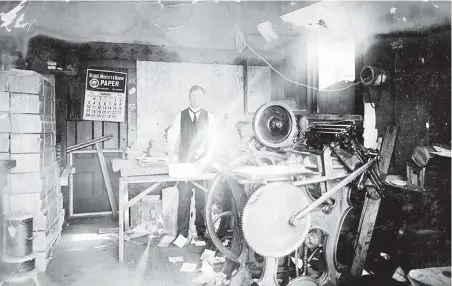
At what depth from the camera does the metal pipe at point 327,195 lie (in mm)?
3381

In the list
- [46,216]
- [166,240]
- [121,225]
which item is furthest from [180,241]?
[46,216]

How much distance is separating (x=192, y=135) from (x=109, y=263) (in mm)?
2380

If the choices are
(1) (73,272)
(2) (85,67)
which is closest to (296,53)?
(2) (85,67)

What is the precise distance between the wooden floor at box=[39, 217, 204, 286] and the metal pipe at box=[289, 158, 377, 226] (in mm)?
1846

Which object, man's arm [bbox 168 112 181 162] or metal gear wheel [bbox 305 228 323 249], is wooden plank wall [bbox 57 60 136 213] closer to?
man's arm [bbox 168 112 181 162]

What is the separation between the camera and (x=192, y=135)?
5547 mm

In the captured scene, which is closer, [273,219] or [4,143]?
[273,219]

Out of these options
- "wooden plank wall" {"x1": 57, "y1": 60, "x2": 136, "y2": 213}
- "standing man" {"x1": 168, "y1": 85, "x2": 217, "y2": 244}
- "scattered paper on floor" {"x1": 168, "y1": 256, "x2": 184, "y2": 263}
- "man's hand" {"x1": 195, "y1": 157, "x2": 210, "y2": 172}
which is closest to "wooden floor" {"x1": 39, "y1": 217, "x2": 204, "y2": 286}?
"scattered paper on floor" {"x1": 168, "y1": 256, "x2": 184, "y2": 263}

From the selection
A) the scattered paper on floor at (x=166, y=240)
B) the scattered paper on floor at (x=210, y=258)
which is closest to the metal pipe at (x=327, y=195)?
the scattered paper on floor at (x=210, y=258)

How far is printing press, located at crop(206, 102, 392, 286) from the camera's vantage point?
3340 mm

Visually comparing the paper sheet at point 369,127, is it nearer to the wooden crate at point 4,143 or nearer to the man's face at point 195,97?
the man's face at point 195,97

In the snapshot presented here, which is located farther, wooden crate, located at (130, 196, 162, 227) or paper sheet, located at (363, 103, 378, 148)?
wooden crate, located at (130, 196, 162, 227)

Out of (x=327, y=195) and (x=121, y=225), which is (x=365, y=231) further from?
(x=121, y=225)

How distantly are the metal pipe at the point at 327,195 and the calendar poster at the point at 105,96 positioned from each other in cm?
510
